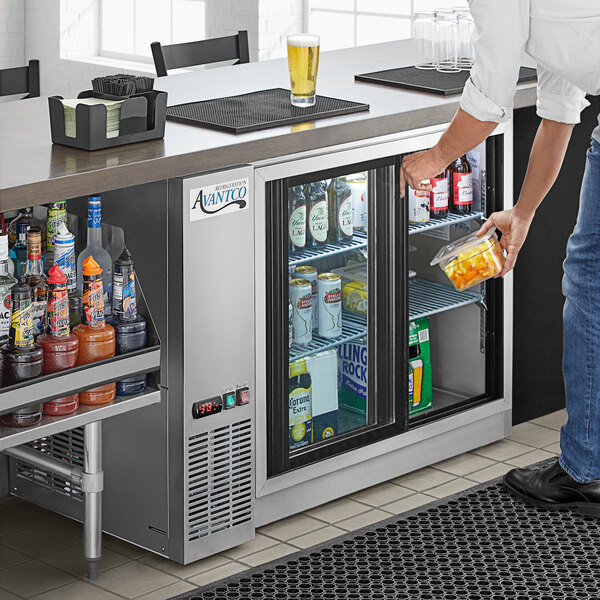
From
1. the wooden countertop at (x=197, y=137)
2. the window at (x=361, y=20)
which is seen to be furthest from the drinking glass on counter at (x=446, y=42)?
the window at (x=361, y=20)

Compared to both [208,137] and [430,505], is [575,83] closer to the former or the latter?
[208,137]

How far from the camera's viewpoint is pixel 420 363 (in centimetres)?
398

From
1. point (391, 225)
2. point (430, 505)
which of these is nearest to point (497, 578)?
point (430, 505)

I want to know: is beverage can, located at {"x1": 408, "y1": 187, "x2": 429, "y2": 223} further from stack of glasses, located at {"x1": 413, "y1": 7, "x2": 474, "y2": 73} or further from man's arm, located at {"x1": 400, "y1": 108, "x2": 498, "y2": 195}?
man's arm, located at {"x1": 400, "y1": 108, "x2": 498, "y2": 195}

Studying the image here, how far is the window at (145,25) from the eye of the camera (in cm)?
771

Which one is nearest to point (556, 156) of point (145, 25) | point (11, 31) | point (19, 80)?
point (19, 80)

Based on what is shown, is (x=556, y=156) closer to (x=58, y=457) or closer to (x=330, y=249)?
(x=330, y=249)

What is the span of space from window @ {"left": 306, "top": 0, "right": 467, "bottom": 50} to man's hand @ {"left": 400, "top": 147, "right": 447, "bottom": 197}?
3.55 meters

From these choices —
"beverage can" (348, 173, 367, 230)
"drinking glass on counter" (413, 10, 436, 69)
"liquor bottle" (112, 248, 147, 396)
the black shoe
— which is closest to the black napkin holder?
"liquor bottle" (112, 248, 147, 396)

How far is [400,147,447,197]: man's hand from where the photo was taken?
2977mm

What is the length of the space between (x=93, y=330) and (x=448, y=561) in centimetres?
113

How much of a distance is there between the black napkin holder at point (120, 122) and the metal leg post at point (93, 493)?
70 centimetres

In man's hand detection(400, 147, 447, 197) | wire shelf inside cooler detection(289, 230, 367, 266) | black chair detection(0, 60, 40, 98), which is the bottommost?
wire shelf inside cooler detection(289, 230, 367, 266)

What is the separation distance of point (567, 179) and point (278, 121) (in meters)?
1.38
